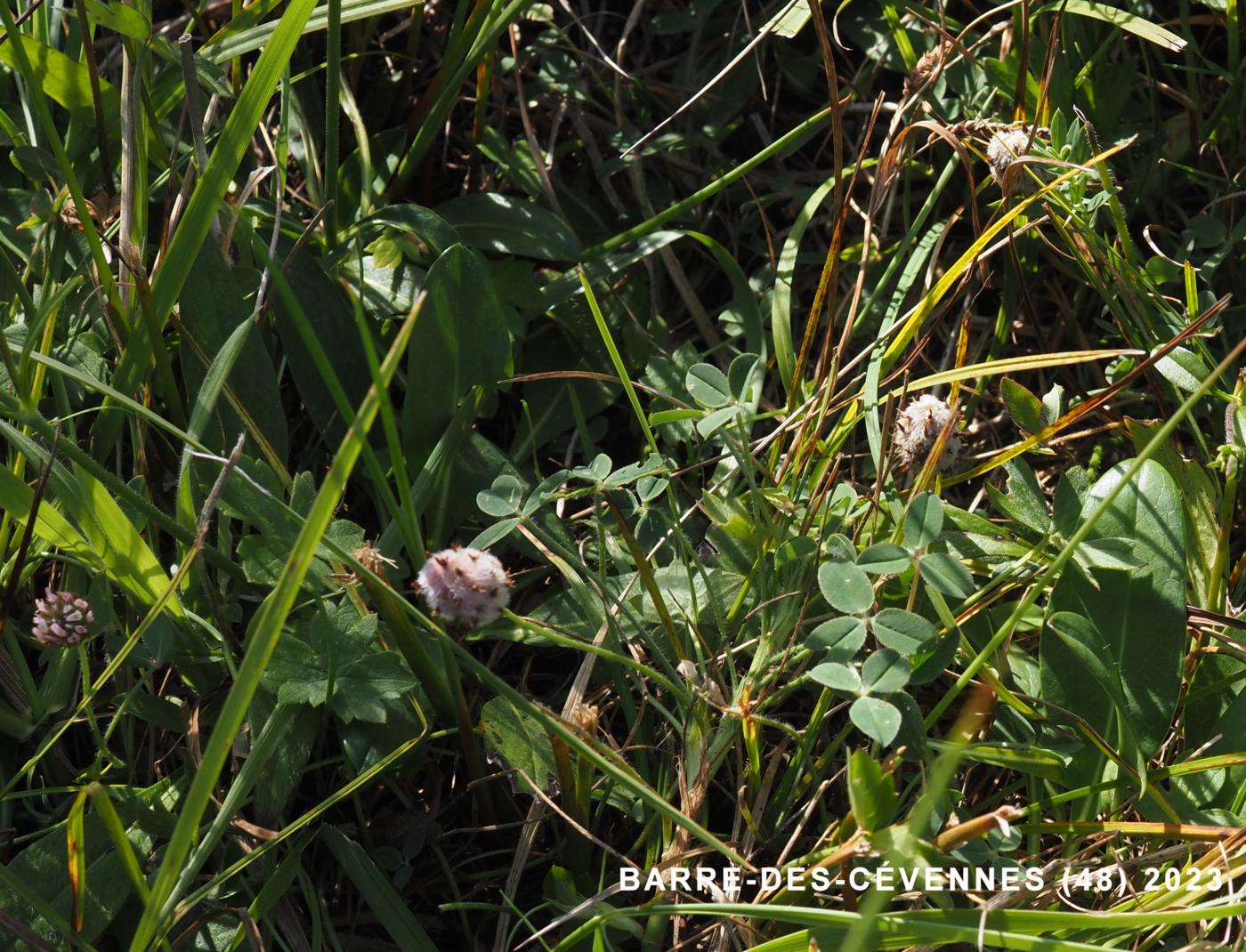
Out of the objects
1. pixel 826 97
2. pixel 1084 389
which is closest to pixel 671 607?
pixel 1084 389

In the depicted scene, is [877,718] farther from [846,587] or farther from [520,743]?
[520,743]

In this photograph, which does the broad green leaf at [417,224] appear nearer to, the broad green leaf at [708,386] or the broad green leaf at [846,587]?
the broad green leaf at [708,386]

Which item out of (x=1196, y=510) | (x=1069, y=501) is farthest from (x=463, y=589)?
(x=1196, y=510)

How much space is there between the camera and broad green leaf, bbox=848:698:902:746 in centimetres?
116

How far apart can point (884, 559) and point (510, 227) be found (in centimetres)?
98

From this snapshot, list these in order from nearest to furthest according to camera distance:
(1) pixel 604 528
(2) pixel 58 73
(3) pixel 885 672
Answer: (3) pixel 885 672 → (1) pixel 604 528 → (2) pixel 58 73

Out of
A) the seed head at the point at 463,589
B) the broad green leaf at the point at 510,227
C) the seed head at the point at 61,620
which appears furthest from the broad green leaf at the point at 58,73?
the seed head at the point at 463,589

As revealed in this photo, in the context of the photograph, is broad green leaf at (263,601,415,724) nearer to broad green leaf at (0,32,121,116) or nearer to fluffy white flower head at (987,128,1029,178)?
broad green leaf at (0,32,121,116)

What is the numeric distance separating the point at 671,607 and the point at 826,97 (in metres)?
1.22

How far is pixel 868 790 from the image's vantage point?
3.61ft

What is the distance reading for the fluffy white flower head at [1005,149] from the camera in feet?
5.30

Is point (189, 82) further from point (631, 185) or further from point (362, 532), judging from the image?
point (631, 185)

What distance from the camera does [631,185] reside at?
218 centimetres

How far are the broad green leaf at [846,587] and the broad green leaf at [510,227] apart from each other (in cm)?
85
